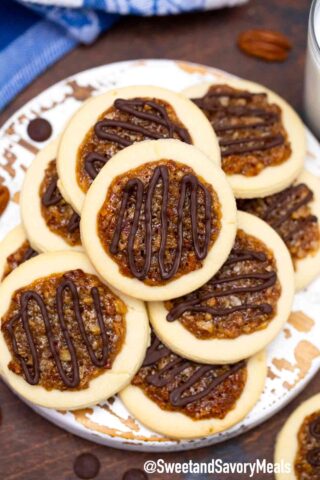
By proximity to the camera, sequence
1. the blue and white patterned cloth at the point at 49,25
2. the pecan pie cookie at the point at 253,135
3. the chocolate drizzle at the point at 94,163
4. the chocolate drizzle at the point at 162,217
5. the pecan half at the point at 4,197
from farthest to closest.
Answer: the blue and white patterned cloth at the point at 49,25, the pecan half at the point at 4,197, the pecan pie cookie at the point at 253,135, the chocolate drizzle at the point at 94,163, the chocolate drizzle at the point at 162,217

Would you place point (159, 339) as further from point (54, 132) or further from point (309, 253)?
point (54, 132)

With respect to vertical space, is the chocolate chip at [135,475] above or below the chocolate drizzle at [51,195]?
below

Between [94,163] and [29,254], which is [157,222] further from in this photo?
[29,254]

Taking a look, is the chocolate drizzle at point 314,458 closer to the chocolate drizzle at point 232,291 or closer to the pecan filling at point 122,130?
the chocolate drizzle at point 232,291

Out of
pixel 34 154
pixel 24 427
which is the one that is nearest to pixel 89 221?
pixel 34 154

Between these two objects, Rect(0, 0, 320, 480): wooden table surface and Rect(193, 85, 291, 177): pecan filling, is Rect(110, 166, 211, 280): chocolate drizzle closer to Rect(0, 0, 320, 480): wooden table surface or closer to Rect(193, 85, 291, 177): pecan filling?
Rect(193, 85, 291, 177): pecan filling

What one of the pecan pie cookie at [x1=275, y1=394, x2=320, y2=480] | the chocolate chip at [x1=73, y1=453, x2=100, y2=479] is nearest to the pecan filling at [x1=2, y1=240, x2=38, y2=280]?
the chocolate chip at [x1=73, y1=453, x2=100, y2=479]

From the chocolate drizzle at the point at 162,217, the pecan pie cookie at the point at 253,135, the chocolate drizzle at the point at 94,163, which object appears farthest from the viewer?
the pecan pie cookie at the point at 253,135

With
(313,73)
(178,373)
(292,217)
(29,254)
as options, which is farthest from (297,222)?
(29,254)

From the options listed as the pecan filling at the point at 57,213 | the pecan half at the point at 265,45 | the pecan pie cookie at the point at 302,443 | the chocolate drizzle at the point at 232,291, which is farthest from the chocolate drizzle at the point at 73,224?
the pecan half at the point at 265,45
